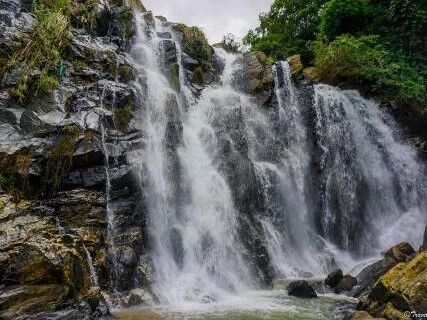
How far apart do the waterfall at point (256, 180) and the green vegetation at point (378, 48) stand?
52.9 inches

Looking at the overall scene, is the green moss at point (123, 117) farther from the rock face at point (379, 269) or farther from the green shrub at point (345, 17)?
the green shrub at point (345, 17)

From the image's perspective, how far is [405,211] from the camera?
17.4m

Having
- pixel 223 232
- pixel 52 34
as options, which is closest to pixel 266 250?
pixel 223 232

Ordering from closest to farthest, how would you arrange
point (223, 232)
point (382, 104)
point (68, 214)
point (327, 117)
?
1. point (68, 214)
2. point (223, 232)
3. point (327, 117)
4. point (382, 104)

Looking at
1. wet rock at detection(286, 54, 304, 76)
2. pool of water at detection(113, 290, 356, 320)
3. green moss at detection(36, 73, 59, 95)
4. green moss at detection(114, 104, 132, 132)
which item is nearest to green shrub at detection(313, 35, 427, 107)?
wet rock at detection(286, 54, 304, 76)

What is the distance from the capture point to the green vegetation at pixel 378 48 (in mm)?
20422

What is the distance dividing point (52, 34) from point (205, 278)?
9.53 meters

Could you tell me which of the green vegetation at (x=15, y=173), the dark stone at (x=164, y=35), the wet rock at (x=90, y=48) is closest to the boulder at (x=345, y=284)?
the green vegetation at (x=15, y=173)

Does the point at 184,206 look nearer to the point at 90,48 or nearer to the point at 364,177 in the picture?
the point at 90,48

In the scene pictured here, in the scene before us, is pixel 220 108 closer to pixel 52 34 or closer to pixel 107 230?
pixel 52 34

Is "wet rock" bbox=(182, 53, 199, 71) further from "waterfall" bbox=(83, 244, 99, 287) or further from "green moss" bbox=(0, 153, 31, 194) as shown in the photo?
"waterfall" bbox=(83, 244, 99, 287)

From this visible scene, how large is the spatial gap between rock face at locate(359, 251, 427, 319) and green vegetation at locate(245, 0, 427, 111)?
44.8 ft

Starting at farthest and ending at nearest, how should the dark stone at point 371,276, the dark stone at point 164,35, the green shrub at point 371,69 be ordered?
the dark stone at point 164,35 → the green shrub at point 371,69 → the dark stone at point 371,276

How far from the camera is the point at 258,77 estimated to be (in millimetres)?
20844
